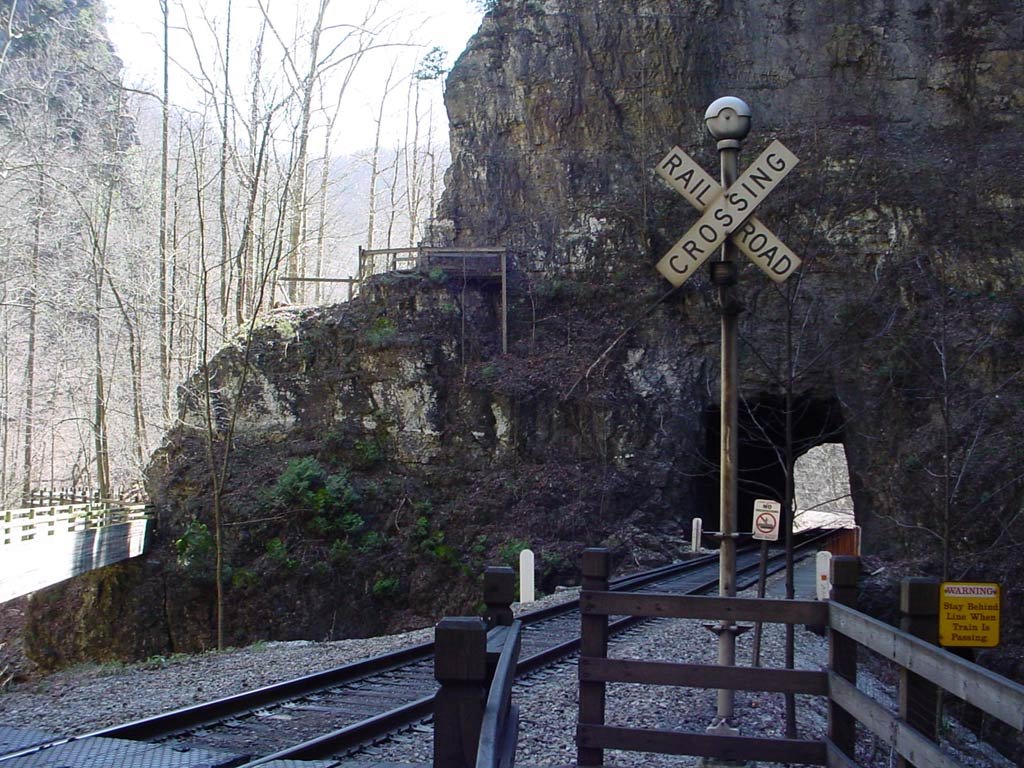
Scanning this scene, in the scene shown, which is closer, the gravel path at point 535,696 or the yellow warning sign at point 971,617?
the yellow warning sign at point 971,617

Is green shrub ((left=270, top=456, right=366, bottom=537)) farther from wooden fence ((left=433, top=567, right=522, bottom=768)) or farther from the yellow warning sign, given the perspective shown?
wooden fence ((left=433, top=567, right=522, bottom=768))

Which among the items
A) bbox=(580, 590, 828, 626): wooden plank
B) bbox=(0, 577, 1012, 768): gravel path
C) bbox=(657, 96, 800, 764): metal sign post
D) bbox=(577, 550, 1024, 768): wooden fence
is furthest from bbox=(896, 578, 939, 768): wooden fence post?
bbox=(0, 577, 1012, 768): gravel path

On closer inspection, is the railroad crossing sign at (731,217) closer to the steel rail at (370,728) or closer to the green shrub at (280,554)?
the steel rail at (370,728)

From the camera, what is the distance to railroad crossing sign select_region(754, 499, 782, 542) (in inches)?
337

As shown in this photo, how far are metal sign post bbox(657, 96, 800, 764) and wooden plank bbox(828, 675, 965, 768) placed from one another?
103 centimetres

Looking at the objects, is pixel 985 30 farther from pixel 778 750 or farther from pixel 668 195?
pixel 778 750

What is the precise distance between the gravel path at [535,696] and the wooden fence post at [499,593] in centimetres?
147

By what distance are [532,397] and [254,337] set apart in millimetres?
7794

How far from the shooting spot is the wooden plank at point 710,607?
486 cm

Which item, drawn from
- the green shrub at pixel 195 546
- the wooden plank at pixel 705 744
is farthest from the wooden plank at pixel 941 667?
the green shrub at pixel 195 546

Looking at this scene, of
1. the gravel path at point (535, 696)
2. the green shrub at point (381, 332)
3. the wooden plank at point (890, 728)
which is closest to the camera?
the wooden plank at point (890, 728)

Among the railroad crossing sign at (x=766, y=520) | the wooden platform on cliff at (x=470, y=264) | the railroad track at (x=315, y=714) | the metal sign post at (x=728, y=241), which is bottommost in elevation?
the railroad track at (x=315, y=714)

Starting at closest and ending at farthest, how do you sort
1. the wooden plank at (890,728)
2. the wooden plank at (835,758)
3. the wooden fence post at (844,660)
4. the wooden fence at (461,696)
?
the wooden fence at (461,696), the wooden plank at (890,728), the wooden plank at (835,758), the wooden fence post at (844,660)

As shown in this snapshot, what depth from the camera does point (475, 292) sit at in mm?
25391
